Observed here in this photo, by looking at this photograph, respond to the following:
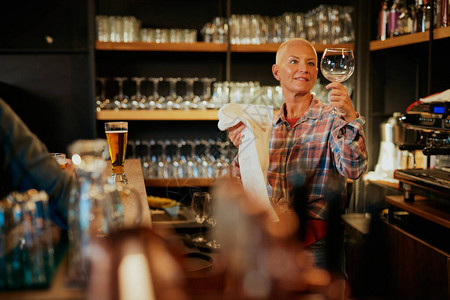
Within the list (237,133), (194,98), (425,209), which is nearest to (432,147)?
(425,209)

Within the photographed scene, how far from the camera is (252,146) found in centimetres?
194

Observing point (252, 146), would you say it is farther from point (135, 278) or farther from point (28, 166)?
point (135, 278)

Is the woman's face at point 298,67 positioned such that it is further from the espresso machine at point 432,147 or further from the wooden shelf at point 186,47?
the wooden shelf at point 186,47

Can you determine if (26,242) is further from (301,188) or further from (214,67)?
(214,67)

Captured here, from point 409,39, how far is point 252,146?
185 cm

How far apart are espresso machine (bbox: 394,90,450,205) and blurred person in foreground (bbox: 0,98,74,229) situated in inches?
74.7

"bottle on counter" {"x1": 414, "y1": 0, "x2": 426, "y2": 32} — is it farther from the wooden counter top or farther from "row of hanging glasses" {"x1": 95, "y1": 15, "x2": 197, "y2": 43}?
"row of hanging glasses" {"x1": 95, "y1": 15, "x2": 197, "y2": 43}

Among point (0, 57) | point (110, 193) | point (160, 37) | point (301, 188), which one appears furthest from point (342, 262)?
point (0, 57)

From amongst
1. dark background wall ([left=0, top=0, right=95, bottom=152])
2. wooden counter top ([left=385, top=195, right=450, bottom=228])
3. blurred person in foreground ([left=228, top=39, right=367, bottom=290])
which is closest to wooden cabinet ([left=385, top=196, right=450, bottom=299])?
wooden counter top ([left=385, top=195, right=450, bottom=228])

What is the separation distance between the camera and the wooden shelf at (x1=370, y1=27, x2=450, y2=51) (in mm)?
2915

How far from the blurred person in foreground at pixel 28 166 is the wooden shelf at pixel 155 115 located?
8.04 feet

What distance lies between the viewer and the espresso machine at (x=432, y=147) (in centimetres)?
248

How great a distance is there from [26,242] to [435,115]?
2.21m

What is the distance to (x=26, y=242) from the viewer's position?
83cm
